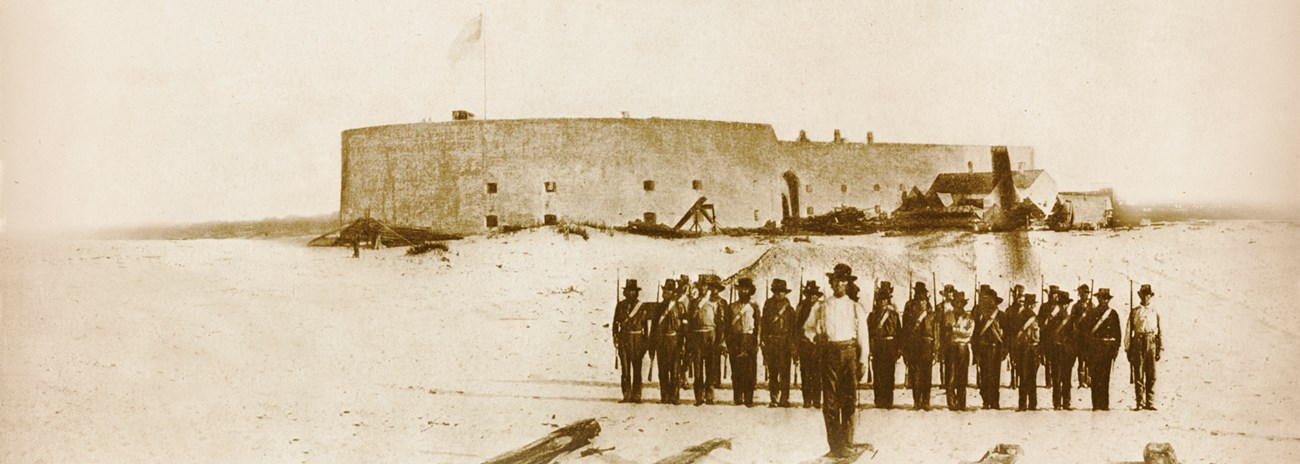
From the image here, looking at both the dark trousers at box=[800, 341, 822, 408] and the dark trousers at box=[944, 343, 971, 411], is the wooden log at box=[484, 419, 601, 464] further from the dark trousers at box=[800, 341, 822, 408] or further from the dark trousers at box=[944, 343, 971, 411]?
the dark trousers at box=[944, 343, 971, 411]

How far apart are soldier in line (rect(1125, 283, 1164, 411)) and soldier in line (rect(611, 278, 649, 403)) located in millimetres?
2727

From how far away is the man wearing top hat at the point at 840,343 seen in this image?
405 cm

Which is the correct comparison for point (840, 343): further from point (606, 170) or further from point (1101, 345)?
point (606, 170)

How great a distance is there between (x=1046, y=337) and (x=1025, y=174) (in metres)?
1.03

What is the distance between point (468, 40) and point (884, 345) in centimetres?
299

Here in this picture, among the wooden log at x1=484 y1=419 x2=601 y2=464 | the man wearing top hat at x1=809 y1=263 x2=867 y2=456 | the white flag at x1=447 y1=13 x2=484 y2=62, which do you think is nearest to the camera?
the man wearing top hat at x1=809 y1=263 x2=867 y2=456

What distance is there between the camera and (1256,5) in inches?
190

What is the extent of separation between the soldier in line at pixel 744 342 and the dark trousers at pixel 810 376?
27 centimetres

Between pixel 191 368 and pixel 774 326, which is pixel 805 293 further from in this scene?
pixel 191 368

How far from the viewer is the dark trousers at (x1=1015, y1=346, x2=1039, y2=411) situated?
4523 millimetres

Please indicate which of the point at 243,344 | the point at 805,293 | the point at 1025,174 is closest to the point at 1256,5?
the point at 1025,174

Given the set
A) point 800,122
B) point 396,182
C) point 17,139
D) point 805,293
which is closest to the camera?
point 805,293

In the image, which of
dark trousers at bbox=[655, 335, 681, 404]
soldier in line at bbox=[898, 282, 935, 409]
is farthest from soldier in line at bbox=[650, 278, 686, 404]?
soldier in line at bbox=[898, 282, 935, 409]

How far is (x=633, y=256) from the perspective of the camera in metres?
5.21
